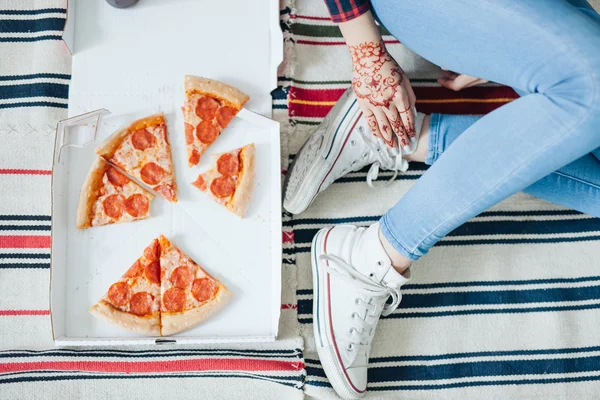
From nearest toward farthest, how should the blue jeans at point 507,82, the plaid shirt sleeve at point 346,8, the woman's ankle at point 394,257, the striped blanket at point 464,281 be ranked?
the blue jeans at point 507,82
the plaid shirt sleeve at point 346,8
the woman's ankle at point 394,257
the striped blanket at point 464,281

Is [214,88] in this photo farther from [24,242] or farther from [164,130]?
[24,242]

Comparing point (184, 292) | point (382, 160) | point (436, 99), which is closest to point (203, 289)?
point (184, 292)

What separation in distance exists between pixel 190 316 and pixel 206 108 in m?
0.43

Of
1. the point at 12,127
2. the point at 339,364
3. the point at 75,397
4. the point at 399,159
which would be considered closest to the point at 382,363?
the point at 339,364

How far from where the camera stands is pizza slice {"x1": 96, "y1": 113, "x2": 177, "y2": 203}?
112 cm

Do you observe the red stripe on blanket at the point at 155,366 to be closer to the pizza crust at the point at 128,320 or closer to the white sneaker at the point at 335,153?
the pizza crust at the point at 128,320

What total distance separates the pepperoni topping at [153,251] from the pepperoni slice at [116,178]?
0.14 m

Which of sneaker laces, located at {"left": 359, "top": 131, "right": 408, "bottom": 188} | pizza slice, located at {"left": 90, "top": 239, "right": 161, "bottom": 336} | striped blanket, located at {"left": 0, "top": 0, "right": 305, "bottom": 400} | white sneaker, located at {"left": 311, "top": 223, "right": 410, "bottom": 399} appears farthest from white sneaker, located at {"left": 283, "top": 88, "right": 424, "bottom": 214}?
pizza slice, located at {"left": 90, "top": 239, "right": 161, "bottom": 336}

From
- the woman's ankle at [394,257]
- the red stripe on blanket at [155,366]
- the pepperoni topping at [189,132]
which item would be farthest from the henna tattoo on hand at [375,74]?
the red stripe on blanket at [155,366]

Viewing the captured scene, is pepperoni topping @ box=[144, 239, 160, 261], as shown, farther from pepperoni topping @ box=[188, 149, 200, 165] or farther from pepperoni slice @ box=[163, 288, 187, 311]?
pepperoni topping @ box=[188, 149, 200, 165]

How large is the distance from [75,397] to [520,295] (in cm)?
98

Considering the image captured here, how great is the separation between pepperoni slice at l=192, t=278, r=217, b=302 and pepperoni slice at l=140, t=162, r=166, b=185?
0.74ft

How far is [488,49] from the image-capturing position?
31.2 inches

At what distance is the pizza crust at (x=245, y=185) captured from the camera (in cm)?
113
